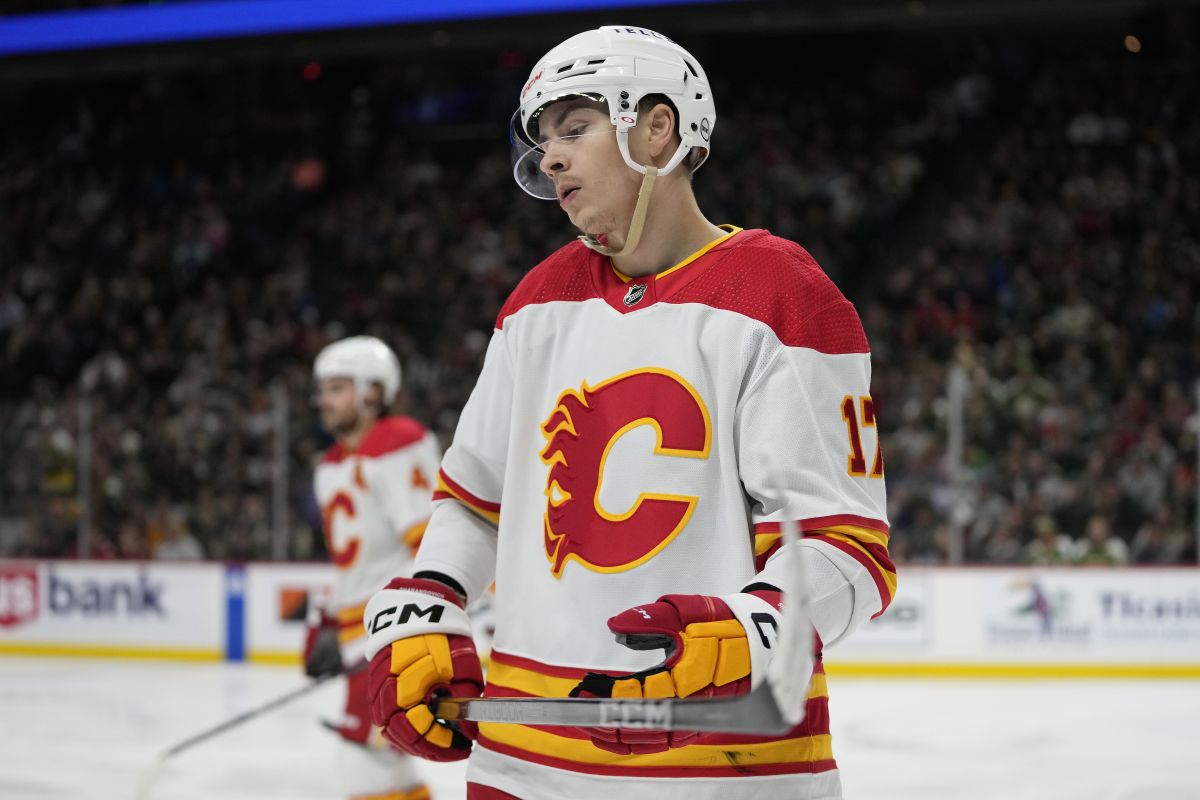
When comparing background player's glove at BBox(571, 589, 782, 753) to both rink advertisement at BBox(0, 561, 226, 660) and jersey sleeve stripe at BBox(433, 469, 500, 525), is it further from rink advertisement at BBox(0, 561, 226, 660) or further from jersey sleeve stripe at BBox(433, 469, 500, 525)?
rink advertisement at BBox(0, 561, 226, 660)

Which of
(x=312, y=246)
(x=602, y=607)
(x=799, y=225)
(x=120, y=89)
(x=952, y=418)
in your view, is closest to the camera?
(x=602, y=607)

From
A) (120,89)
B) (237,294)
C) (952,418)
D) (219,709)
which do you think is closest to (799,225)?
(952,418)

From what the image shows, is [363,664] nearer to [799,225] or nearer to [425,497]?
[425,497]

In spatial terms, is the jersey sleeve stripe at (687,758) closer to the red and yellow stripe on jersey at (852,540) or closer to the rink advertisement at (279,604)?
the red and yellow stripe on jersey at (852,540)

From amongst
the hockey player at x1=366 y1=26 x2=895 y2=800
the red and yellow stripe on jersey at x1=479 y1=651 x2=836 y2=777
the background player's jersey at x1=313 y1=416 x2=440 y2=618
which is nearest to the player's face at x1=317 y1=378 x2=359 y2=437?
the background player's jersey at x1=313 y1=416 x2=440 y2=618

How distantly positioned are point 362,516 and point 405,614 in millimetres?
2731

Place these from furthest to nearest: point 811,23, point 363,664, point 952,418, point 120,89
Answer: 1. point 120,89
2. point 811,23
3. point 952,418
4. point 363,664

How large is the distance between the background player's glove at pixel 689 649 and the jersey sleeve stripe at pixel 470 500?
406mm

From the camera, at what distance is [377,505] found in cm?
422

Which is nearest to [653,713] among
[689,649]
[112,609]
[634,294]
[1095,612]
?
[689,649]

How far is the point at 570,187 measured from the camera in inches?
62.9

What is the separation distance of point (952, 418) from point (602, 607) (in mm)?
6917

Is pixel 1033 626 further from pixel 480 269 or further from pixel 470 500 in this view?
pixel 470 500

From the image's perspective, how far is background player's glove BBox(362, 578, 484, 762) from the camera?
58.6 inches
